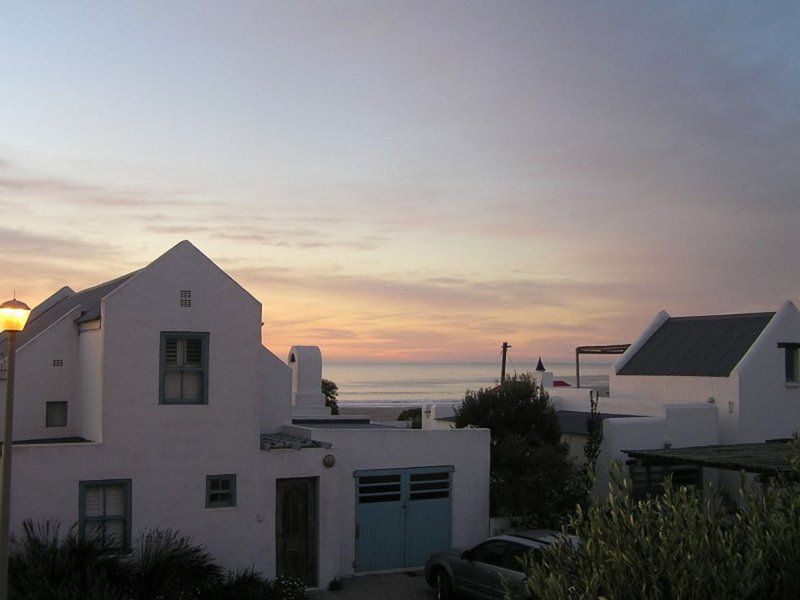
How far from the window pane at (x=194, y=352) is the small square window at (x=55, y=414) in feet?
10.4

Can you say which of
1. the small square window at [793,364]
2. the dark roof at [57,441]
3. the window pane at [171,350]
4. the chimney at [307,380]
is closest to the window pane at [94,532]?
the dark roof at [57,441]

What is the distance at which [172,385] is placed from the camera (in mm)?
17547

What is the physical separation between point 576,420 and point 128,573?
Result: 54.9 feet

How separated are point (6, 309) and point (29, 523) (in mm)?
6284

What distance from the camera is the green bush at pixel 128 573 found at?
1376cm

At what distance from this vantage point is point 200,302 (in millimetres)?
17766

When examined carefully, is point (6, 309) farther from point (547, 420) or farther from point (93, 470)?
point (547, 420)

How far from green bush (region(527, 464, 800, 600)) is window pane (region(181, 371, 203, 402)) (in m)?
10.9

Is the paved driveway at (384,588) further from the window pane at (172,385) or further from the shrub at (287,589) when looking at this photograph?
the window pane at (172,385)

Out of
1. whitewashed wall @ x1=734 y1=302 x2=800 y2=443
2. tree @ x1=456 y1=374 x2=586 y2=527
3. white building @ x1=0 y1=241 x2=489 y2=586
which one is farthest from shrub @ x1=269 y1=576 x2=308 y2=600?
whitewashed wall @ x1=734 y1=302 x2=800 y2=443

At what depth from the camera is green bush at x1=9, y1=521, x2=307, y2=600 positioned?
13.8m

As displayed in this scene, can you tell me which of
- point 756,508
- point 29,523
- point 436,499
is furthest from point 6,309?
point 436,499

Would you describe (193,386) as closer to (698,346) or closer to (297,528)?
(297,528)

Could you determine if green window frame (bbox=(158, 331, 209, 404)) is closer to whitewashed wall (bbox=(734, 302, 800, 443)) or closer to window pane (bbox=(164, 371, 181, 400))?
window pane (bbox=(164, 371, 181, 400))
